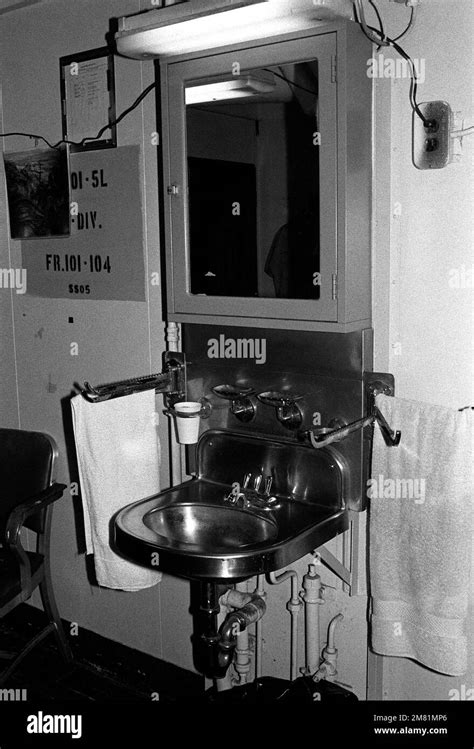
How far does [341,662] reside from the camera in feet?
6.75

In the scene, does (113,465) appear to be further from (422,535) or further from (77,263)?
(422,535)

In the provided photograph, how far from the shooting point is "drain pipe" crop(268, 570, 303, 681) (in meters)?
2.07

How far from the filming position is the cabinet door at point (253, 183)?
5.58 feet

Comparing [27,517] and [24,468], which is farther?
[24,468]

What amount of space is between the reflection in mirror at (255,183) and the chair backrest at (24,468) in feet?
2.84

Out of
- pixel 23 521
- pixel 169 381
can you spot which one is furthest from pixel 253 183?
pixel 23 521

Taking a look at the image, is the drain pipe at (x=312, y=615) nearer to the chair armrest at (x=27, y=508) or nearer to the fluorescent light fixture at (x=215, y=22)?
the chair armrest at (x=27, y=508)

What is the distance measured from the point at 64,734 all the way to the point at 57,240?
4.73 feet

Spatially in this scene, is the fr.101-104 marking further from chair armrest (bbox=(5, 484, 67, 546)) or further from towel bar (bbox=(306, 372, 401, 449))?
towel bar (bbox=(306, 372, 401, 449))

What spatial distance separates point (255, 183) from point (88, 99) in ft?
2.55

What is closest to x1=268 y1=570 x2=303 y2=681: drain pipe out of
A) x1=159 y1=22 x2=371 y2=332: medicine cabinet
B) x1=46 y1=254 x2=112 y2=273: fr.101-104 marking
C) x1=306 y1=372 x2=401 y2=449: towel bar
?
x1=306 y1=372 x2=401 y2=449: towel bar

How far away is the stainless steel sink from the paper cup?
5 centimetres

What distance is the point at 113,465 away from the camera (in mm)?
2105

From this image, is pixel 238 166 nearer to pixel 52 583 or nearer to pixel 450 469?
pixel 450 469
